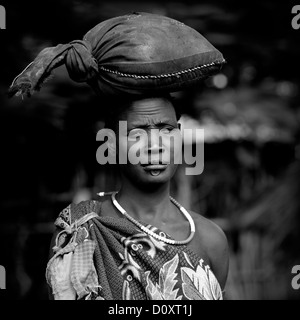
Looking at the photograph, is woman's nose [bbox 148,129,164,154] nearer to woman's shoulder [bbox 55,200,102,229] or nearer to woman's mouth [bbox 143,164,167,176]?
woman's mouth [bbox 143,164,167,176]

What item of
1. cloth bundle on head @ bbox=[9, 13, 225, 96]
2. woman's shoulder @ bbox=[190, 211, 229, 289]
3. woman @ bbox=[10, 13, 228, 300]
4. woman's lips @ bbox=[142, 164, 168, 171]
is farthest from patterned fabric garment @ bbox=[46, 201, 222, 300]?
cloth bundle on head @ bbox=[9, 13, 225, 96]

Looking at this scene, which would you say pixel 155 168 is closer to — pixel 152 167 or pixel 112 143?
pixel 152 167

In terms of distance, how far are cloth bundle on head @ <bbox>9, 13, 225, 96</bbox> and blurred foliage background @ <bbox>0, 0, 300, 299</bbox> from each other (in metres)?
2.27

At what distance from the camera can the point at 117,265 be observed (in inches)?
118

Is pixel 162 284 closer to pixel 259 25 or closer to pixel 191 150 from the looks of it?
pixel 191 150

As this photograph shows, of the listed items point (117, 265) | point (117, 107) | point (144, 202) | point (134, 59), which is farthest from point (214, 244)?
point (134, 59)

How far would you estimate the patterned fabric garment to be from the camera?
115 inches

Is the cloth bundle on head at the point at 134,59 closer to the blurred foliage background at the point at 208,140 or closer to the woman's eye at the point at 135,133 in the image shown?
the woman's eye at the point at 135,133

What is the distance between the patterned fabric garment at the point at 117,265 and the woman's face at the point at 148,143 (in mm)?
227

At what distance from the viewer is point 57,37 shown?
573 centimetres

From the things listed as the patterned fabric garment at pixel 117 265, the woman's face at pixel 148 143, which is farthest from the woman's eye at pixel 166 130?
the patterned fabric garment at pixel 117 265

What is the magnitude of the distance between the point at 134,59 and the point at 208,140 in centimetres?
383

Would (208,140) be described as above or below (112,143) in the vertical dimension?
above

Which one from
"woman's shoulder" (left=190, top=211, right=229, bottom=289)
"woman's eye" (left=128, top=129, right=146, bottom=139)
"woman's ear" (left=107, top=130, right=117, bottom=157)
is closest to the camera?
"woman's eye" (left=128, top=129, right=146, bottom=139)
